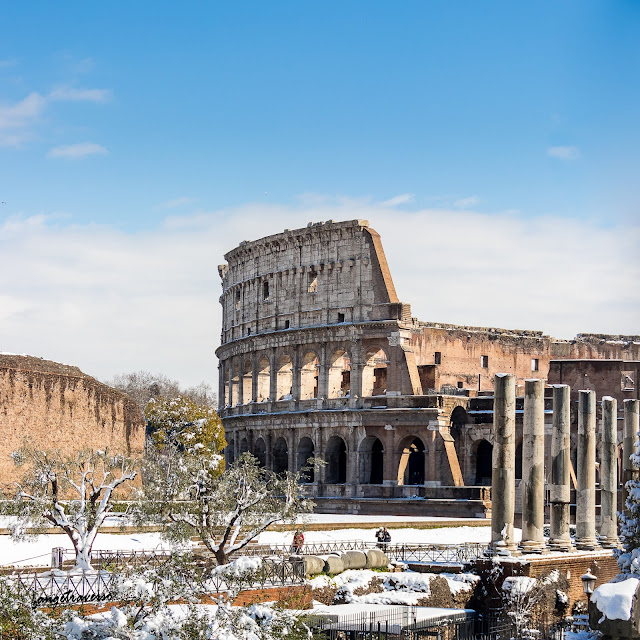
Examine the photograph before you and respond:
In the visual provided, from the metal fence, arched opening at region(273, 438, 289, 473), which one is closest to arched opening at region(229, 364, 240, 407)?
arched opening at region(273, 438, 289, 473)

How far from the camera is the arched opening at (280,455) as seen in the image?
196 ft

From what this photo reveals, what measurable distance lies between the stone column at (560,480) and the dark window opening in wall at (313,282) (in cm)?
2727

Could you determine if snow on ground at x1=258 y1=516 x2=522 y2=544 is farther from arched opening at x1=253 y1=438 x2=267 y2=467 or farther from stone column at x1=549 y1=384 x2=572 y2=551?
arched opening at x1=253 y1=438 x2=267 y2=467

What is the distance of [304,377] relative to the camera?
58969mm

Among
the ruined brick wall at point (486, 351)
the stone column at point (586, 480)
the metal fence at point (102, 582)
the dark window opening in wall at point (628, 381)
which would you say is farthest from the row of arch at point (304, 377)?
the metal fence at point (102, 582)

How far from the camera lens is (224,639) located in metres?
14.3

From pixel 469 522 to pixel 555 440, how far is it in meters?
12.6

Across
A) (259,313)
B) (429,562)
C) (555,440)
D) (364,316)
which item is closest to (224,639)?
(429,562)

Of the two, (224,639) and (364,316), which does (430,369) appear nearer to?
(364,316)

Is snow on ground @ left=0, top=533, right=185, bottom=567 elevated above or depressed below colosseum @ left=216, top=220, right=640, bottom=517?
below

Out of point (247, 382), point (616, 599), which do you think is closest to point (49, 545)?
point (616, 599)

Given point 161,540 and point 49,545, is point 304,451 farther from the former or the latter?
point 161,540

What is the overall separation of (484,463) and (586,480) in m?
21.4

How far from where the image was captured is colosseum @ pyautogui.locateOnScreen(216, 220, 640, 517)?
5238 centimetres
